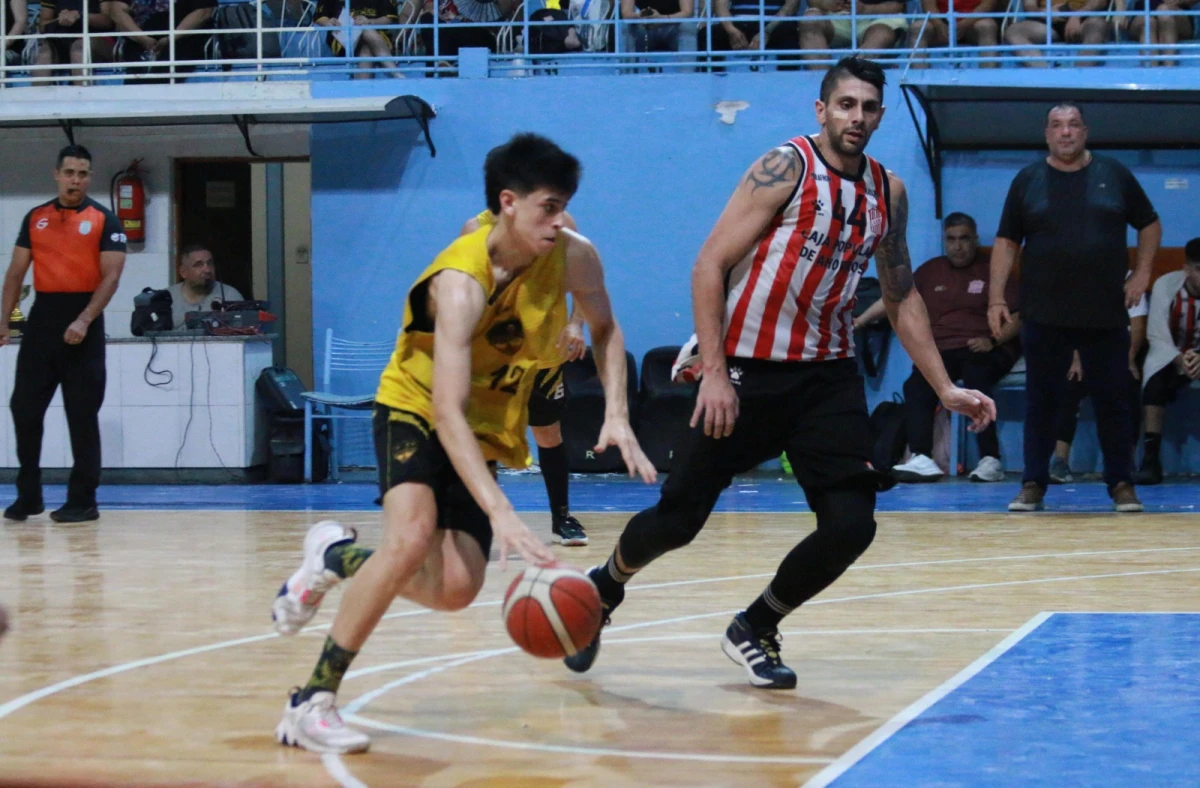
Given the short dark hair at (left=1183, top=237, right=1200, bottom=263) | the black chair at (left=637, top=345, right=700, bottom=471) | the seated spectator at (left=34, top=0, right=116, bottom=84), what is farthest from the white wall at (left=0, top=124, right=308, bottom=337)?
the short dark hair at (left=1183, top=237, right=1200, bottom=263)

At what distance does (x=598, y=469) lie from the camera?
12039 mm

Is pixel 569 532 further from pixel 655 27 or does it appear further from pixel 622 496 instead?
pixel 655 27

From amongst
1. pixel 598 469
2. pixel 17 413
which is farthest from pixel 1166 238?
pixel 17 413

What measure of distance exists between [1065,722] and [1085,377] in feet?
17.1

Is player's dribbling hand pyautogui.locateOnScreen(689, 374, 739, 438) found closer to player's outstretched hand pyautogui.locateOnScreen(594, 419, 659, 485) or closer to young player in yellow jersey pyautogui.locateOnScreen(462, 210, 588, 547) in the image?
player's outstretched hand pyautogui.locateOnScreen(594, 419, 659, 485)

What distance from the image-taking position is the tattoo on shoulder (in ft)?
14.4

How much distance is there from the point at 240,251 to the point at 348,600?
12.2m

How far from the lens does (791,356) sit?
14.5 feet

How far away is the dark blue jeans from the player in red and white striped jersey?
4.34 metres

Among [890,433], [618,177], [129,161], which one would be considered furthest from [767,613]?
[129,161]

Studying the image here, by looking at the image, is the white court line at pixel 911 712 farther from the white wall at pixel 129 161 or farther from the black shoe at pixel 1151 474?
the white wall at pixel 129 161

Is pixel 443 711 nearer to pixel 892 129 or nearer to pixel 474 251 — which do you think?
pixel 474 251

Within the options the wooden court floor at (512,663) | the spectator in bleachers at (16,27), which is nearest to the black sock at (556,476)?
the wooden court floor at (512,663)

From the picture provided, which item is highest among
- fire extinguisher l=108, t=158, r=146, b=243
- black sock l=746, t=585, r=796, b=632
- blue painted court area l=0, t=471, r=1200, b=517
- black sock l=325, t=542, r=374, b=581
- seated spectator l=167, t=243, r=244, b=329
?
fire extinguisher l=108, t=158, r=146, b=243
